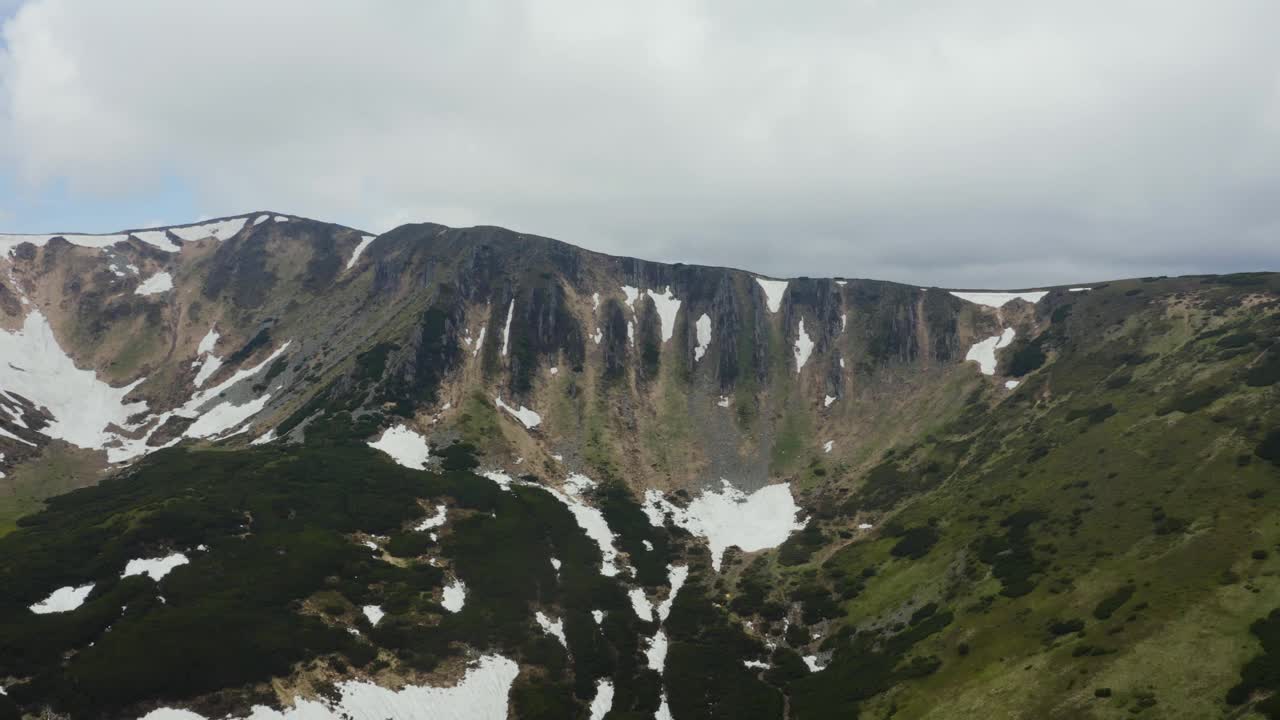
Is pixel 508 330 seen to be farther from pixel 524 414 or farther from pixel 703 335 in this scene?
pixel 703 335

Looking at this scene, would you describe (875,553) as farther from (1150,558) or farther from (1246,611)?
(1246,611)

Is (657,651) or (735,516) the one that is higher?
(735,516)

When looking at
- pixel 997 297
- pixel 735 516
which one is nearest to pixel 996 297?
pixel 997 297

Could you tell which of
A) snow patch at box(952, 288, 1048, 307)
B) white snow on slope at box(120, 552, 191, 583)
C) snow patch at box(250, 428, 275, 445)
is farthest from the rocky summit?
snow patch at box(952, 288, 1048, 307)

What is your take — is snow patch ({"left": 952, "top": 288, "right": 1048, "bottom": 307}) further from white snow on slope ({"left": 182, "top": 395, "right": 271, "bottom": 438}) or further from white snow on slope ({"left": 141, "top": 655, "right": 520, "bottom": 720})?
white snow on slope ({"left": 182, "top": 395, "right": 271, "bottom": 438})

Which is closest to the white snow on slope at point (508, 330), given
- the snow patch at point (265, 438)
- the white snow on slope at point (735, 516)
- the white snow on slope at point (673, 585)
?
the snow patch at point (265, 438)

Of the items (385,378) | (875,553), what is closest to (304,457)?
(385,378)
